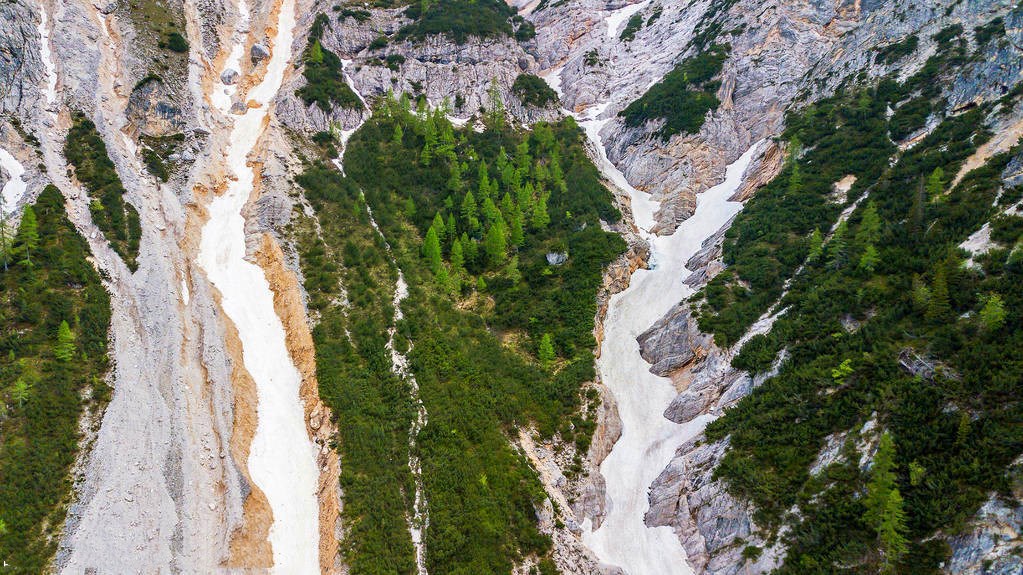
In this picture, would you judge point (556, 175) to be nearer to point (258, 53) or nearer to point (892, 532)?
point (258, 53)

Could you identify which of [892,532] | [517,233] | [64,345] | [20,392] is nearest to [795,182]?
[517,233]

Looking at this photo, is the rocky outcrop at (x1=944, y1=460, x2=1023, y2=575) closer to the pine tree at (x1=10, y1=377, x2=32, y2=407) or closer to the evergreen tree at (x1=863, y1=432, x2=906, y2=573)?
the evergreen tree at (x1=863, y1=432, x2=906, y2=573)

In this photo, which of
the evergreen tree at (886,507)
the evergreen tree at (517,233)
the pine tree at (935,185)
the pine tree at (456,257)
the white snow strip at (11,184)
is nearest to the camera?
the evergreen tree at (886,507)

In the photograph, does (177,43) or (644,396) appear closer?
(644,396)

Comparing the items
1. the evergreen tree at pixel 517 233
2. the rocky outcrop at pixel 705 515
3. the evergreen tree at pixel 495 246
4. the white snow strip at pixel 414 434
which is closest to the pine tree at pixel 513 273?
the evergreen tree at pixel 495 246

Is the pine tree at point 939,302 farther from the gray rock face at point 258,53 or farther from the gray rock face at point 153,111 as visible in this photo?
the gray rock face at point 258,53

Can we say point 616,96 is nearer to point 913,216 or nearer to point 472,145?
point 472,145
